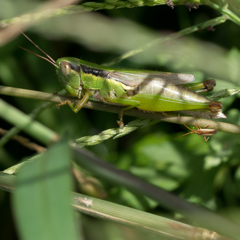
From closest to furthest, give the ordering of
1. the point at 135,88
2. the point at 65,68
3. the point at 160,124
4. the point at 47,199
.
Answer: the point at 47,199 < the point at 65,68 < the point at 135,88 < the point at 160,124

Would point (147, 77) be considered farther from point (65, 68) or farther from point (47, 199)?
point (47, 199)

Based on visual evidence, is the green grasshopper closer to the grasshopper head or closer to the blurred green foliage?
the grasshopper head

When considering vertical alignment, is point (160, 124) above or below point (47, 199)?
Result: below

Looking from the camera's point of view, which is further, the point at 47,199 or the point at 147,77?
the point at 147,77

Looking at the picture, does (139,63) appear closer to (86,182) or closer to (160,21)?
(160,21)

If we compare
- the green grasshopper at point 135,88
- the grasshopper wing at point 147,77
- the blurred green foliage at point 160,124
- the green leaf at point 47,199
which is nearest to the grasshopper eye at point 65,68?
the green grasshopper at point 135,88

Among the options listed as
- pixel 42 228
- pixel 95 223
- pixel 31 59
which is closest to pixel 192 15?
pixel 31 59

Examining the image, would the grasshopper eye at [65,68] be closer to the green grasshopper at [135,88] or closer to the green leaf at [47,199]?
the green grasshopper at [135,88]

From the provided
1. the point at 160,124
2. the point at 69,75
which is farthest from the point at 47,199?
the point at 160,124

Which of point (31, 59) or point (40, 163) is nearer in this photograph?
point (40, 163)
